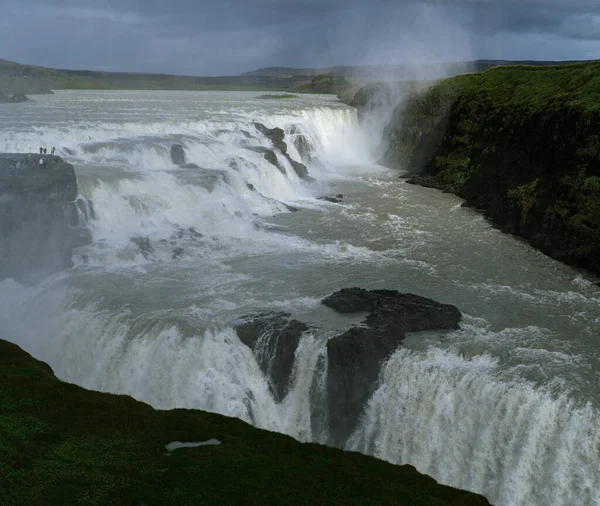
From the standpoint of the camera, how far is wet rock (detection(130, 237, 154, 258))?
23.9 metres

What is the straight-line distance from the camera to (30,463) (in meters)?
10.2

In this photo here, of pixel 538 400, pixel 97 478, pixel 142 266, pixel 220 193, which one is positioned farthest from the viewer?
pixel 220 193

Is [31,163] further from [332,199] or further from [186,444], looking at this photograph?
[332,199]

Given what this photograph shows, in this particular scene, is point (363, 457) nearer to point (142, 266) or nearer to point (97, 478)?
point (97, 478)

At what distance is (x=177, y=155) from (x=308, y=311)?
54.5 feet

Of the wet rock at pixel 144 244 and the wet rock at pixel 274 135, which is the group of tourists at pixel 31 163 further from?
the wet rock at pixel 274 135

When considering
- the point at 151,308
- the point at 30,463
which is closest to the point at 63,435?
the point at 30,463

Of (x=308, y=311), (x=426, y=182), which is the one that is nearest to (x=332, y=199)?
(x=426, y=182)

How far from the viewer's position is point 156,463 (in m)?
10.6

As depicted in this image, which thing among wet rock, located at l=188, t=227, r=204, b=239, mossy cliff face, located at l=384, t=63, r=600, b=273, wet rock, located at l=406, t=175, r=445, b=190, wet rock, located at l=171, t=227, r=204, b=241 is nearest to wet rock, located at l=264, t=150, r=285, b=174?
wet rock, located at l=406, t=175, r=445, b=190

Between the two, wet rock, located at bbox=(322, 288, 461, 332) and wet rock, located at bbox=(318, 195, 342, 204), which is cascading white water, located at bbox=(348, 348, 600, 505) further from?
wet rock, located at bbox=(318, 195, 342, 204)

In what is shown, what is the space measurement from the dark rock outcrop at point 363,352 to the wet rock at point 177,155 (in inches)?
667

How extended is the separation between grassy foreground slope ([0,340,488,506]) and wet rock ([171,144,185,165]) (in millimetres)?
20872

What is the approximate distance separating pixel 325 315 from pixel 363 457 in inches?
278
